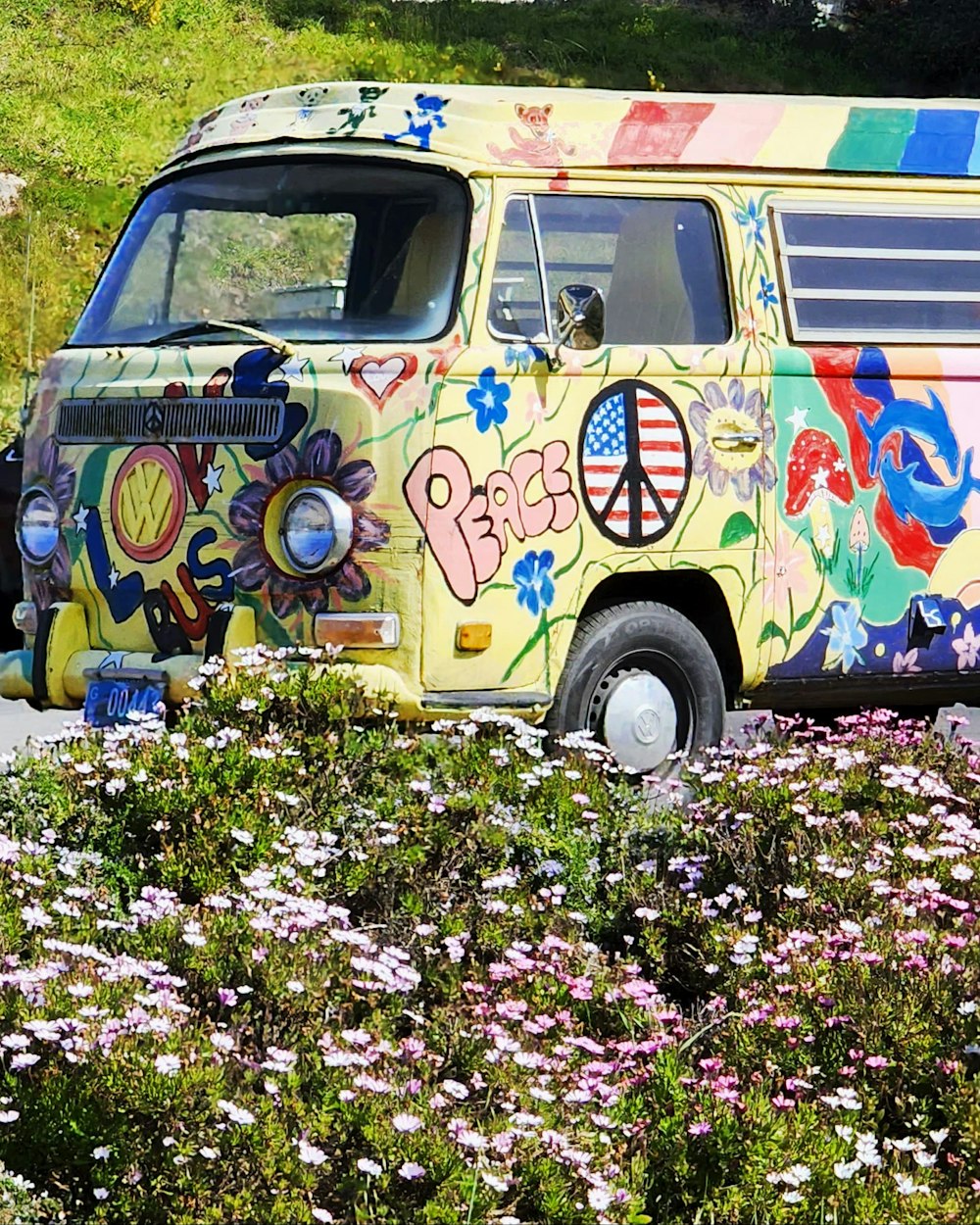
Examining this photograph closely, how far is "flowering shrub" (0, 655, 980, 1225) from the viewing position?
3.97 m

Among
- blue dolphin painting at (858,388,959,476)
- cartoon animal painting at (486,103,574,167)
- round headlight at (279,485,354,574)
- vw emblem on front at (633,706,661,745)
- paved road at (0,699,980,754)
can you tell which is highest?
cartoon animal painting at (486,103,574,167)

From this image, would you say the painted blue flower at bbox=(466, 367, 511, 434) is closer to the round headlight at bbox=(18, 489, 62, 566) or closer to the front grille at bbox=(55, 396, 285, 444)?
the front grille at bbox=(55, 396, 285, 444)

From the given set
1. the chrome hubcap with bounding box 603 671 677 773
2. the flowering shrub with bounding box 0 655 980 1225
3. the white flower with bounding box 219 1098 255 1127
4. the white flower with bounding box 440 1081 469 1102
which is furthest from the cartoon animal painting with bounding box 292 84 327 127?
the white flower with bounding box 219 1098 255 1127

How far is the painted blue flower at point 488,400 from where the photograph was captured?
276 inches

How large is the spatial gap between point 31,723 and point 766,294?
421 centimetres

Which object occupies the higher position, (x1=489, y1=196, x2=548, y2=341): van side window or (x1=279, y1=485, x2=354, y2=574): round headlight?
(x1=489, y1=196, x2=548, y2=341): van side window

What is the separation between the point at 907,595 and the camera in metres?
8.20

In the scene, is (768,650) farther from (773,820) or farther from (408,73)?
(408,73)

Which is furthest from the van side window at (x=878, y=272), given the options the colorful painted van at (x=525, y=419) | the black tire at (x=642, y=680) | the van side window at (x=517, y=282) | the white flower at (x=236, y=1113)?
the white flower at (x=236, y=1113)

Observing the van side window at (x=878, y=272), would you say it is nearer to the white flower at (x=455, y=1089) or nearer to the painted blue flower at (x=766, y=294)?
the painted blue flower at (x=766, y=294)

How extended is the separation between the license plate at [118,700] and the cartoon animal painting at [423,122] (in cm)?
204

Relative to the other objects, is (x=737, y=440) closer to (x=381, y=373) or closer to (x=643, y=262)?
(x=643, y=262)

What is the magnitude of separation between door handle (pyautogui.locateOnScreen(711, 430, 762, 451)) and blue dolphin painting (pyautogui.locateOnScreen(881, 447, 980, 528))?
2.17 feet

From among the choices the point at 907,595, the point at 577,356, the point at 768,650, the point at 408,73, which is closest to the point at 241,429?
the point at 577,356
